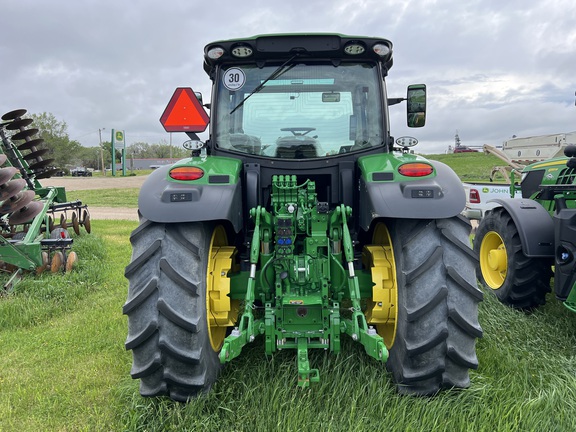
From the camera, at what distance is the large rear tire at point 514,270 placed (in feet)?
12.8

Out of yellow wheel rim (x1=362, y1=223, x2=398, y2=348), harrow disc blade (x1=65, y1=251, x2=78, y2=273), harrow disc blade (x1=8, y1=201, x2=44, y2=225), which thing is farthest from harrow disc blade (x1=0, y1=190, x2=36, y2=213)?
yellow wheel rim (x1=362, y1=223, x2=398, y2=348)

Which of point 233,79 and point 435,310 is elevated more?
point 233,79

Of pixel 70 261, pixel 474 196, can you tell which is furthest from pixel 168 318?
pixel 474 196

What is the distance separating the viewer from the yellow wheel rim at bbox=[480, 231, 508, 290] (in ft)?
14.4

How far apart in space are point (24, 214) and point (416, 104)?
502 cm

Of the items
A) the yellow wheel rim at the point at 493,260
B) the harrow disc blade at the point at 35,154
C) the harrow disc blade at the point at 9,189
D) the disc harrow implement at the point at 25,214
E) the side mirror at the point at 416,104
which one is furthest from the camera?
the harrow disc blade at the point at 35,154

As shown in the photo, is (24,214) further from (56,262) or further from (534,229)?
(534,229)

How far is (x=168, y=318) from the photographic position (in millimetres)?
2264

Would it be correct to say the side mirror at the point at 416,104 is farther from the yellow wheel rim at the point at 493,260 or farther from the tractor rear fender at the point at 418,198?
the yellow wheel rim at the point at 493,260

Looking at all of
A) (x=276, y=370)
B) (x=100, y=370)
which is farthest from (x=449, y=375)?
(x=100, y=370)

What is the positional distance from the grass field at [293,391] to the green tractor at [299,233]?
0.46 ft

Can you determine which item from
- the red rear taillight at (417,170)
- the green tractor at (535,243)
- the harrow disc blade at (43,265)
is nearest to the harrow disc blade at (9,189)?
the harrow disc blade at (43,265)

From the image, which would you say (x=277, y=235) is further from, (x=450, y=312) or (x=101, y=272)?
(x=101, y=272)

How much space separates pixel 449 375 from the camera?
7.84ft
